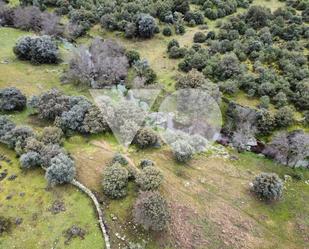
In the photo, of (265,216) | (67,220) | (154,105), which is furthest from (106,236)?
(154,105)

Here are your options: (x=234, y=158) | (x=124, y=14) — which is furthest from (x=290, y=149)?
(x=124, y=14)

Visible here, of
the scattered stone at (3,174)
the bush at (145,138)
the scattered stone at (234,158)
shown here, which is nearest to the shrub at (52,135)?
the scattered stone at (3,174)

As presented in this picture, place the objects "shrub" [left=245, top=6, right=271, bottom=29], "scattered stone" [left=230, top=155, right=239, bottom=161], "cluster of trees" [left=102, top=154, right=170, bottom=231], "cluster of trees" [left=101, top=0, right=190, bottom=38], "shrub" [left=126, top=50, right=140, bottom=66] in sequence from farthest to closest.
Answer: "shrub" [left=245, top=6, right=271, bottom=29] < "cluster of trees" [left=101, top=0, right=190, bottom=38] < "shrub" [left=126, top=50, right=140, bottom=66] < "scattered stone" [left=230, top=155, right=239, bottom=161] < "cluster of trees" [left=102, top=154, right=170, bottom=231]

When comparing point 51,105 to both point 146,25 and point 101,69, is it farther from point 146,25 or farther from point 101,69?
point 146,25

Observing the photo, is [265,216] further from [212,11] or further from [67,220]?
[212,11]

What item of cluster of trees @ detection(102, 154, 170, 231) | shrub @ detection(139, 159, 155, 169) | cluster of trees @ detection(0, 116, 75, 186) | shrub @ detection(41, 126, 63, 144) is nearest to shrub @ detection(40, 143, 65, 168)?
cluster of trees @ detection(0, 116, 75, 186)

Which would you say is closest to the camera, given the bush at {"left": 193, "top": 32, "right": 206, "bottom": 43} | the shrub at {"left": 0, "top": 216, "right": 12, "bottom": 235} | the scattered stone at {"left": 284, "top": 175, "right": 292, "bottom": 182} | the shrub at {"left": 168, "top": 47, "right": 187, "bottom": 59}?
the shrub at {"left": 0, "top": 216, "right": 12, "bottom": 235}

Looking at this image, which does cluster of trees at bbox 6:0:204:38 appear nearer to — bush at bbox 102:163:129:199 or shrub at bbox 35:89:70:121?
shrub at bbox 35:89:70:121
